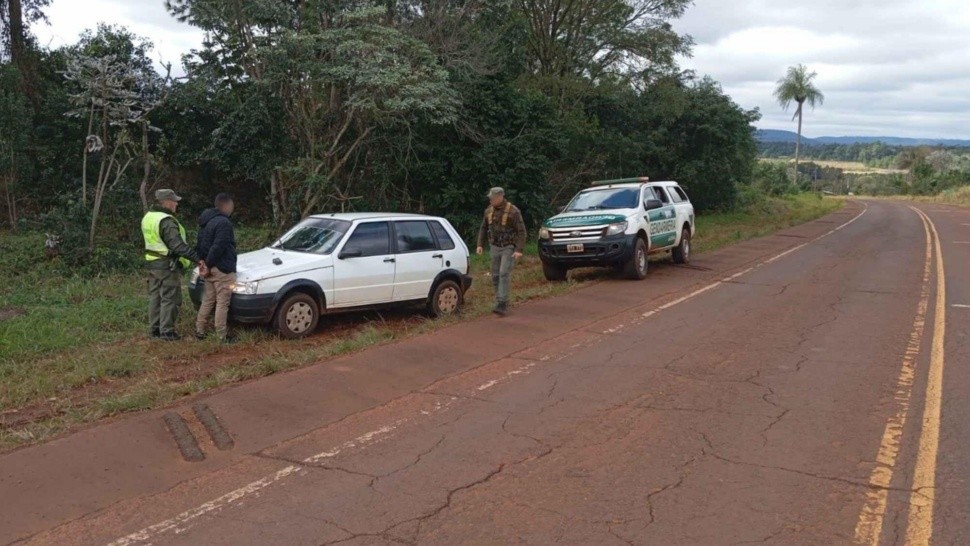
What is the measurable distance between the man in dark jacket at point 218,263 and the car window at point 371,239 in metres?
1.47

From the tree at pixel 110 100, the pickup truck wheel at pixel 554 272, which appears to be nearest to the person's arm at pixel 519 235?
the pickup truck wheel at pixel 554 272

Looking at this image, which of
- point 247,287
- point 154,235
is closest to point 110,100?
point 154,235

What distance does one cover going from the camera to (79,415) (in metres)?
6.18

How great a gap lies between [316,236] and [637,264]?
21.1ft

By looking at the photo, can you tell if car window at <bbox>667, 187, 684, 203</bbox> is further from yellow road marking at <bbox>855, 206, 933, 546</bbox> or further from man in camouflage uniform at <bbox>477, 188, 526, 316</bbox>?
yellow road marking at <bbox>855, 206, 933, 546</bbox>

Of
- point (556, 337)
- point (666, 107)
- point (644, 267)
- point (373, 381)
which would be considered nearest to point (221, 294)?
point (373, 381)

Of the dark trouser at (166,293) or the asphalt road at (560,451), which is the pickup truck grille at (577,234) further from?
the dark trouser at (166,293)

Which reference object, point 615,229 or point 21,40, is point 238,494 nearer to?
point 615,229

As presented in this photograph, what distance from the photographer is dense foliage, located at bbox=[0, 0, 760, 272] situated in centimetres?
1536

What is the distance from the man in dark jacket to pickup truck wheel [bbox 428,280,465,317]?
2751 millimetres

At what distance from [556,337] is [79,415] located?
16.6ft

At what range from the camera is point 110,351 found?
27.7 ft

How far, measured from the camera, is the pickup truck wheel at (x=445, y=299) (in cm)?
1039

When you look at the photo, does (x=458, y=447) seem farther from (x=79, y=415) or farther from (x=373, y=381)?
(x=79, y=415)
